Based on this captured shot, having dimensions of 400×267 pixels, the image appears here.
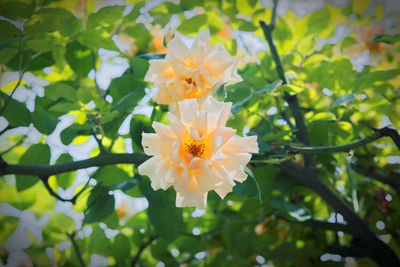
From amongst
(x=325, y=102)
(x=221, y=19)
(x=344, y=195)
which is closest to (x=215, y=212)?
(x=344, y=195)

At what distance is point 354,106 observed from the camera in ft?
2.65

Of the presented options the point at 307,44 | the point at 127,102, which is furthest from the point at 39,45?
the point at 307,44

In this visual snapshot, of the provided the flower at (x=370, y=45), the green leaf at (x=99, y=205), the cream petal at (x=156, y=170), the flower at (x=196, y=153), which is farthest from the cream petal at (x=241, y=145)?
the flower at (x=370, y=45)

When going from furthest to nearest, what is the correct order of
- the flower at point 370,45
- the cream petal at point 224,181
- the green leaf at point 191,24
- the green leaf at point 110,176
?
the flower at point 370,45 < the green leaf at point 191,24 < the green leaf at point 110,176 < the cream petal at point 224,181

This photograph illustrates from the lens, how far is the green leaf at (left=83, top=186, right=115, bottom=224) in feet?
2.47

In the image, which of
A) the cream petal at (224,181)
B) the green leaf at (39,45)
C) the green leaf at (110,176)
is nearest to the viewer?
the cream petal at (224,181)

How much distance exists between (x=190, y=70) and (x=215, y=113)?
0.13 meters

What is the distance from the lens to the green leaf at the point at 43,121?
75 centimetres

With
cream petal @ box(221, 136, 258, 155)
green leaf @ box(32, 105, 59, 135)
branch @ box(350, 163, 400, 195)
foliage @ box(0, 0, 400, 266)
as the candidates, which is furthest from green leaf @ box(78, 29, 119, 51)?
branch @ box(350, 163, 400, 195)

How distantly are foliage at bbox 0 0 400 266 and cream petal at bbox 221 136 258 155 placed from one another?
0.07 metres

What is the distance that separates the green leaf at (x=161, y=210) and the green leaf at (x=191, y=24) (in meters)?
0.45

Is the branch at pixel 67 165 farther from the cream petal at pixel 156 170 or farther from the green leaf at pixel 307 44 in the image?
the green leaf at pixel 307 44

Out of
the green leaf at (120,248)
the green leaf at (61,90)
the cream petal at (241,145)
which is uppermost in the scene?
the cream petal at (241,145)

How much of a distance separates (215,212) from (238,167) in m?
0.78
